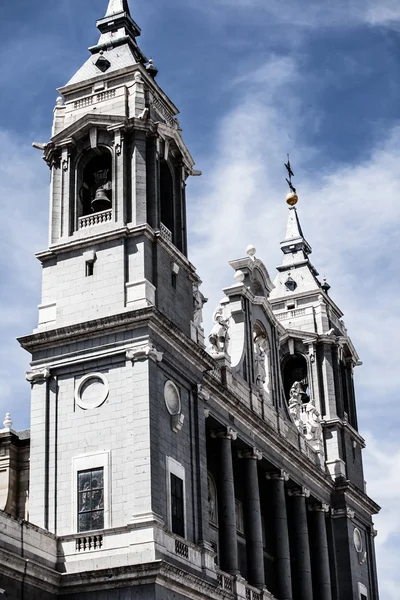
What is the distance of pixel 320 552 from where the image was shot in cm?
5453

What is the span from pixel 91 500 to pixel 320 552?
1896 centimetres

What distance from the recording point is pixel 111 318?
40.2 metres

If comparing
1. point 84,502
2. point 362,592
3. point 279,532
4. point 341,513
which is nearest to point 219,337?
point 279,532

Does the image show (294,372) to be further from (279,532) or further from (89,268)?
(89,268)

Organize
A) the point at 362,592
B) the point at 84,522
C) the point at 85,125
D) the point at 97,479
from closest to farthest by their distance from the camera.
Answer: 1. the point at 84,522
2. the point at 97,479
3. the point at 85,125
4. the point at 362,592

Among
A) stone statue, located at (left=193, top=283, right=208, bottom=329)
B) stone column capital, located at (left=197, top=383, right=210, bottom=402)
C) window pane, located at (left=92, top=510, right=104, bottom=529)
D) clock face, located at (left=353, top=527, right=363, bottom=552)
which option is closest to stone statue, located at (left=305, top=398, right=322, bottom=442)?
clock face, located at (left=353, top=527, right=363, bottom=552)

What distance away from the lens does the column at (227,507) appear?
44.1m

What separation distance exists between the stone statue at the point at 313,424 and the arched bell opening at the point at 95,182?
18646 mm

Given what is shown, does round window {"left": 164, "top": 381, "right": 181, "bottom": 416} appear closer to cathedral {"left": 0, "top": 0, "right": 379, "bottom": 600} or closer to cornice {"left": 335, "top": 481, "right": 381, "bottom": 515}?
cathedral {"left": 0, "top": 0, "right": 379, "bottom": 600}

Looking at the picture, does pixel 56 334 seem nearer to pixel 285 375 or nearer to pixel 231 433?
pixel 231 433

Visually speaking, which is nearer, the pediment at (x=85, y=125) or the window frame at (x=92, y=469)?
the window frame at (x=92, y=469)

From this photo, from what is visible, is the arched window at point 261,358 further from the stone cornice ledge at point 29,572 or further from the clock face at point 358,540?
the stone cornice ledge at point 29,572

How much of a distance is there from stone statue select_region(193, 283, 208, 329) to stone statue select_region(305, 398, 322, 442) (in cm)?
1417

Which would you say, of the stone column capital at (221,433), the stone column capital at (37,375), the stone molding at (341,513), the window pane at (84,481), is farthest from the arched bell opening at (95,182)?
the stone molding at (341,513)
